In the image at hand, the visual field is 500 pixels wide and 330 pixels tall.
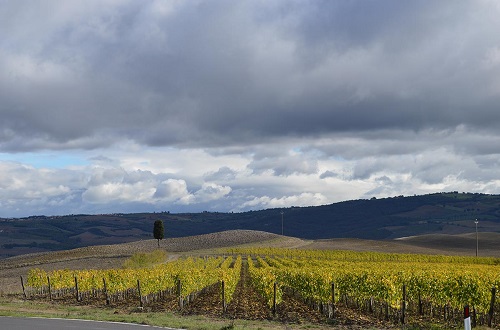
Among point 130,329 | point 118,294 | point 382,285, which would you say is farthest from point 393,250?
point 130,329

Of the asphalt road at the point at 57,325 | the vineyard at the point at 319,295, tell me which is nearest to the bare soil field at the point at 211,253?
the vineyard at the point at 319,295

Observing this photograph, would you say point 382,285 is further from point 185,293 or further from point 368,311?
point 185,293

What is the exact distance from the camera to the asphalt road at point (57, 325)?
2724 cm

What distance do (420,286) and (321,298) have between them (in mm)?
6426

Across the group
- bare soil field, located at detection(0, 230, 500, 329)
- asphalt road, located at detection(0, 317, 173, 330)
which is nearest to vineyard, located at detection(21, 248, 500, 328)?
bare soil field, located at detection(0, 230, 500, 329)

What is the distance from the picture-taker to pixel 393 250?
535ft

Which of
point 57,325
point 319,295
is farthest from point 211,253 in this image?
point 57,325

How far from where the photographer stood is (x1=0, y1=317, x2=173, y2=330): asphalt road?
27.2 metres

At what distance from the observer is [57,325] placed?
A: 28.3 meters

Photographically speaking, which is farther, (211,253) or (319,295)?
(211,253)

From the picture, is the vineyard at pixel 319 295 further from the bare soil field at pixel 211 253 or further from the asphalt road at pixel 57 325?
the asphalt road at pixel 57 325

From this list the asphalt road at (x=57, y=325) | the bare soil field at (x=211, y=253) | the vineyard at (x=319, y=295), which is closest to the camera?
the asphalt road at (x=57, y=325)

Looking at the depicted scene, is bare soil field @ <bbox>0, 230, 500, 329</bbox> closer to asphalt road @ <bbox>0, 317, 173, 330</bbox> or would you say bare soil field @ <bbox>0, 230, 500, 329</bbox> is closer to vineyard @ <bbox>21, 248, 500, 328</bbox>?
vineyard @ <bbox>21, 248, 500, 328</bbox>

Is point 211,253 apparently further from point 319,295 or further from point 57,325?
point 57,325
